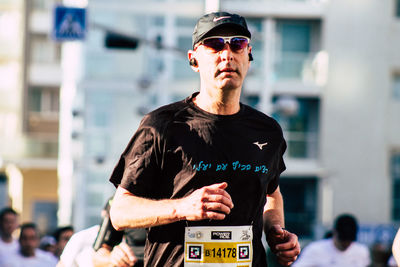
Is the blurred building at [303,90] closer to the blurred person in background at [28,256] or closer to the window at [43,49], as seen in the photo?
the window at [43,49]

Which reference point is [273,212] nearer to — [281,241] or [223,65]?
[281,241]

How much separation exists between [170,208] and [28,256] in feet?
27.3

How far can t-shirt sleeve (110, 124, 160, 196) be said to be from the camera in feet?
12.6

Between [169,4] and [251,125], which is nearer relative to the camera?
[251,125]

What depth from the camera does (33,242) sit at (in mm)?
11719

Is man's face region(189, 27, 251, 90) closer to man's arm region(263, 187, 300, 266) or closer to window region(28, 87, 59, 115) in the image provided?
man's arm region(263, 187, 300, 266)

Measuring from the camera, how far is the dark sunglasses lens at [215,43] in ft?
13.0

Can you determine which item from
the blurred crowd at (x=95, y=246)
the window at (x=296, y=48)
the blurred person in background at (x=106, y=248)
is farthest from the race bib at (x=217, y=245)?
the window at (x=296, y=48)

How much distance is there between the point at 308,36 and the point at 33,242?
24.5 meters

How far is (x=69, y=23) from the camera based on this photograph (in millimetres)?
18297

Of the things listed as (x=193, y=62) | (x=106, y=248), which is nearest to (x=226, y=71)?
(x=193, y=62)

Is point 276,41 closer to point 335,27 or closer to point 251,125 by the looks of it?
point 335,27

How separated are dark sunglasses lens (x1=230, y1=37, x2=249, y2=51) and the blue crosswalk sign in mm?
14300

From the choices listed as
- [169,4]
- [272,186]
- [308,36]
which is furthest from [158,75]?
[272,186]
